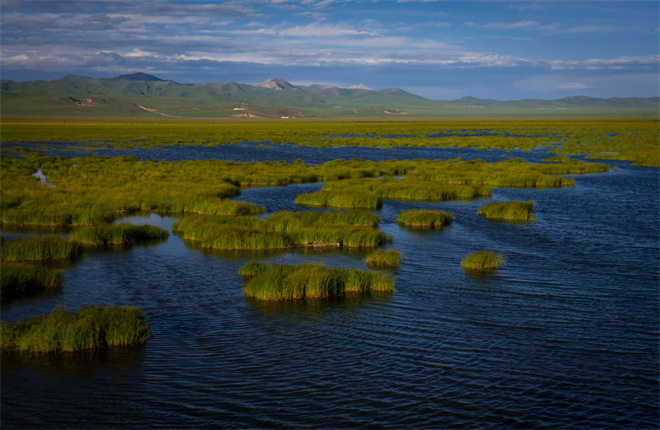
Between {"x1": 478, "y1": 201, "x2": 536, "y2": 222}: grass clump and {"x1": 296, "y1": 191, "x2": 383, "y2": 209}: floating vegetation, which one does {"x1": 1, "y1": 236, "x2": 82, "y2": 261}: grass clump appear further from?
{"x1": 478, "y1": 201, "x2": 536, "y2": 222}: grass clump

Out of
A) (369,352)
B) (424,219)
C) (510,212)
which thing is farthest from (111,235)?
(510,212)

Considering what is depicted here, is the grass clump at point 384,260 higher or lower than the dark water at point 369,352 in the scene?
higher

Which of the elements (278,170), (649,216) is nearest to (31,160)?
(278,170)

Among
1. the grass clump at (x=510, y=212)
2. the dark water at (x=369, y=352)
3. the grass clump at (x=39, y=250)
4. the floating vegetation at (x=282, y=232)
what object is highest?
the grass clump at (x=510, y=212)

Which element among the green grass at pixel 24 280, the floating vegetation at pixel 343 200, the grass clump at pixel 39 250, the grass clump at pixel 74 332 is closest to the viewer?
the grass clump at pixel 74 332

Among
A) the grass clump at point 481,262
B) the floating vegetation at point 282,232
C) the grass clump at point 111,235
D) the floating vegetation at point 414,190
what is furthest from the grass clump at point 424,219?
the grass clump at point 111,235

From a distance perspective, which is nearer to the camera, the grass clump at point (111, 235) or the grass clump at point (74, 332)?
the grass clump at point (74, 332)

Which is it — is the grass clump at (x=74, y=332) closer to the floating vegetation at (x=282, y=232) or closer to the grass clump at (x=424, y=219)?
the floating vegetation at (x=282, y=232)

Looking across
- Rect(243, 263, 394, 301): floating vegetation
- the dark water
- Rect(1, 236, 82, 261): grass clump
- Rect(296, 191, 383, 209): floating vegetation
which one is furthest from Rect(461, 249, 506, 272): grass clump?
Rect(1, 236, 82, 261): grass clump

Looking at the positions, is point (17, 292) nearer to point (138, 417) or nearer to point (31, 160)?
point (138, 417)
